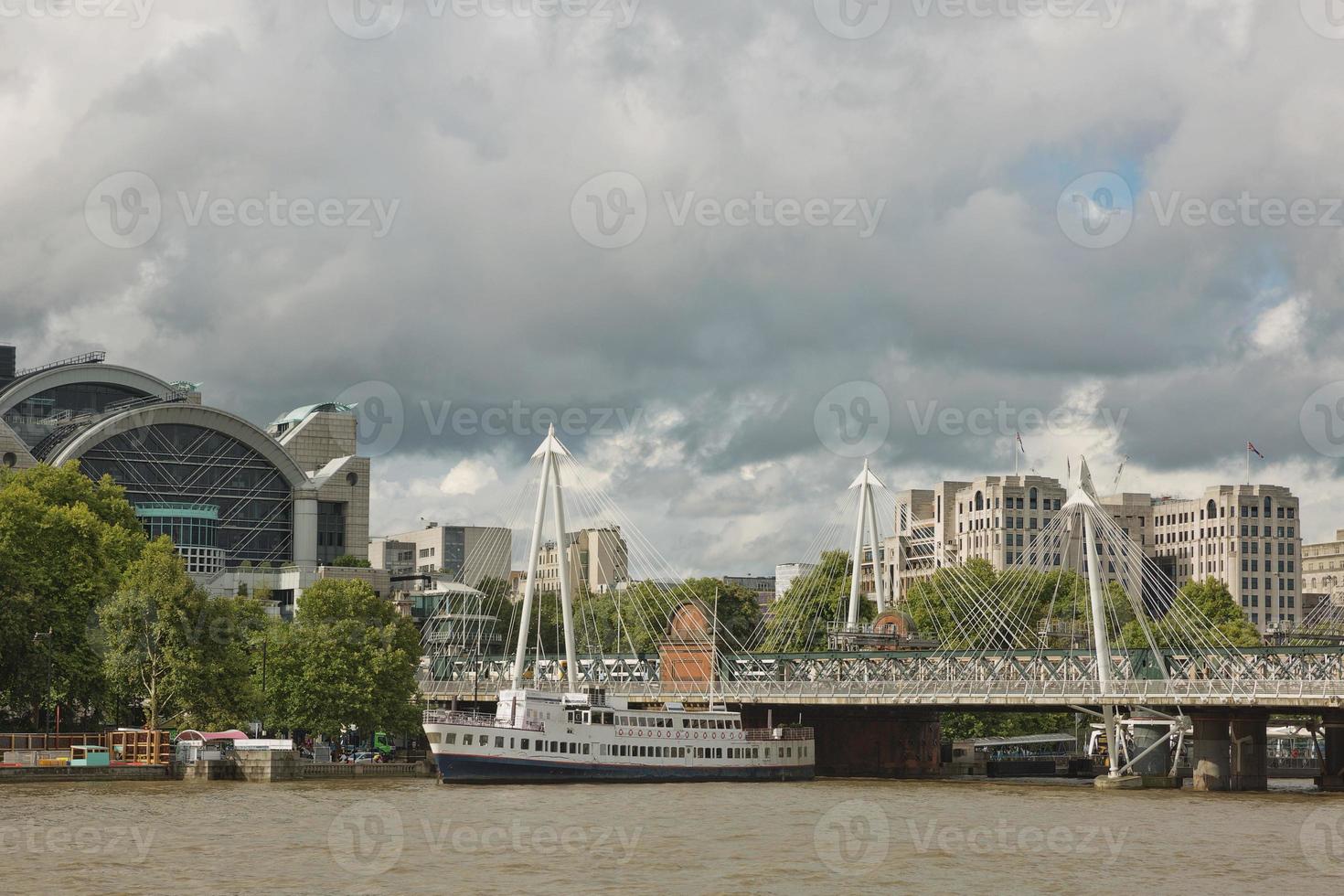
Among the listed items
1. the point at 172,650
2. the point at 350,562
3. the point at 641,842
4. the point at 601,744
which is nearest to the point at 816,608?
the point at 350,562

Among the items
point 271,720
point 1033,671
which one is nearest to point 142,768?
point 271,720

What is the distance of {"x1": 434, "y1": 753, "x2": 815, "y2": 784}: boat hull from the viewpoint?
97.8 meters

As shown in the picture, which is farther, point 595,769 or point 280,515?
point 280,515

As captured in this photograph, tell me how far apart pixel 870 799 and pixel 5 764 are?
136 feet

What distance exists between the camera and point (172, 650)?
9794 centimetres

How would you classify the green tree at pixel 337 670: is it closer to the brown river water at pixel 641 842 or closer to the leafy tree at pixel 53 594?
the leafy tree at pixel 53 594

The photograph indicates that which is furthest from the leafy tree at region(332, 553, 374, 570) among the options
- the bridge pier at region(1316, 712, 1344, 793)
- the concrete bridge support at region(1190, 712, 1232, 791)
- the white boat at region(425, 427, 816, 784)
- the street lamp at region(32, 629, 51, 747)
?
the bridge pier at region(1316, 712, 1344, 793)

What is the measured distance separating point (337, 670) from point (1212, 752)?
49658 mm

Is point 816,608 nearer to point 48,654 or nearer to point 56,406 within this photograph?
point 56,406

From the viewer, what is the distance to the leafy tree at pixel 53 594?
306 feet

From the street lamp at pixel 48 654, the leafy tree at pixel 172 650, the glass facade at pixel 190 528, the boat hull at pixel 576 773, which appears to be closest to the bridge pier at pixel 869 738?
the boat hull at pixel 576 773

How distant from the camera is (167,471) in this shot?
16450cm

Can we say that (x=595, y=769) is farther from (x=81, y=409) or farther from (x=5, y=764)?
(x=81, y=409)

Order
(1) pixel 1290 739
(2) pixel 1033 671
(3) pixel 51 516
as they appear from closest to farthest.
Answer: (3) pixel 51 516 < (2) pixel 1033 671 < (1) pixel 1290 739
